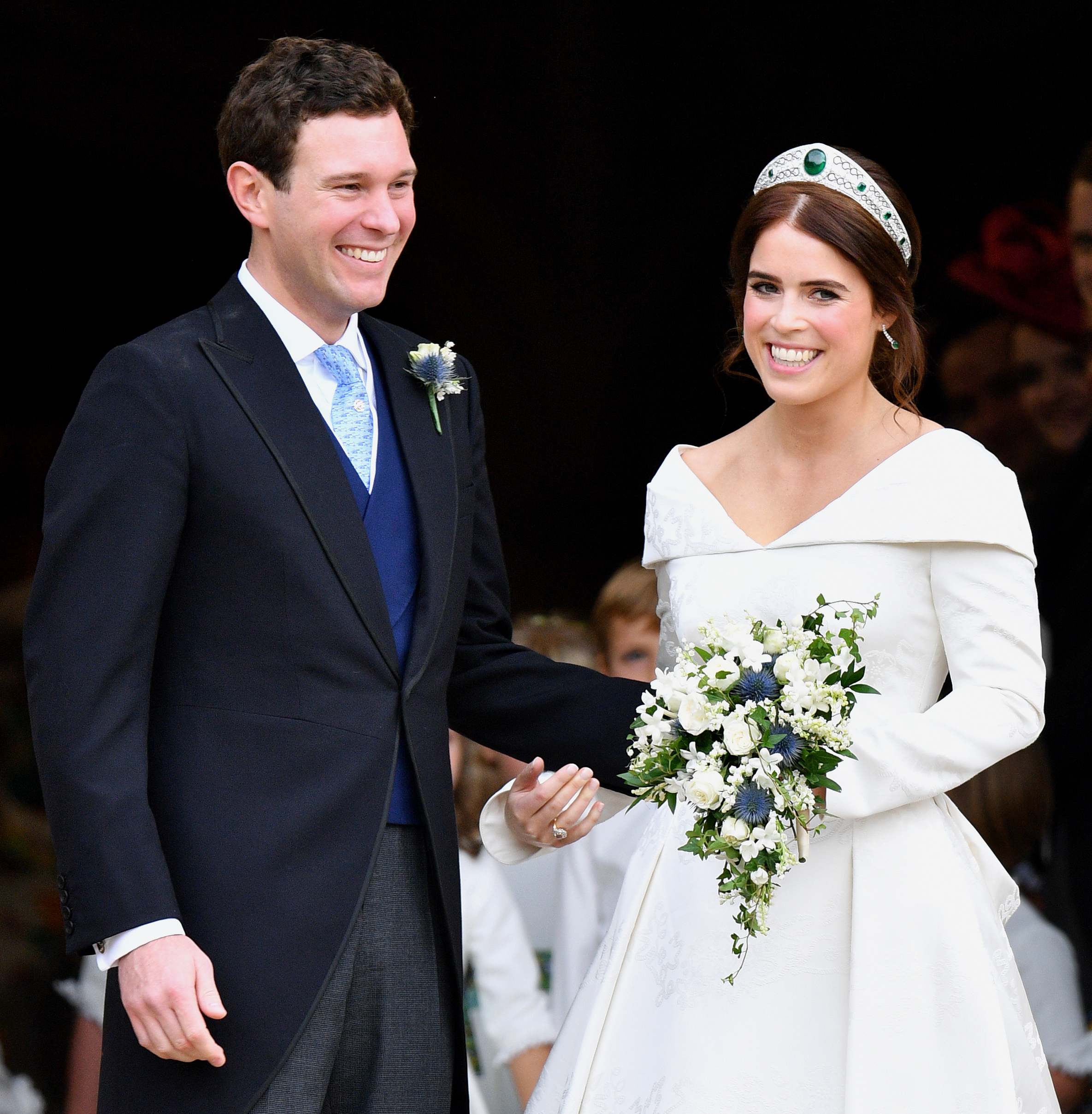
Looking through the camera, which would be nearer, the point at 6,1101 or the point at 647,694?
the point at 647,694

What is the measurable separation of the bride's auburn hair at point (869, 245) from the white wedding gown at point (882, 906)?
19 cm

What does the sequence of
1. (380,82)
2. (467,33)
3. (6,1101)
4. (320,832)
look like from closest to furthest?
1. (320,832)
2. (380,82)
3. (6,1101)
4. (467,33)

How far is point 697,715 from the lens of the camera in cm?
217

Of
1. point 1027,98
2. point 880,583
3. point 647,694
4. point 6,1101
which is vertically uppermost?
point 1027,98

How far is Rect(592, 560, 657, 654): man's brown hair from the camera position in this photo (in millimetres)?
4742

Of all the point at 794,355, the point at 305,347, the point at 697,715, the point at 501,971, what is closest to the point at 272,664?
the point at 305,347

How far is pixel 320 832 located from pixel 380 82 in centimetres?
116

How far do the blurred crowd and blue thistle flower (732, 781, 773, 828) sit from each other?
2.07 m

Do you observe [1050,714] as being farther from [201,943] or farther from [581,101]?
[201,943]

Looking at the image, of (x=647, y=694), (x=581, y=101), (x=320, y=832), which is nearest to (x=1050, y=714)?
(x=581, y=101)

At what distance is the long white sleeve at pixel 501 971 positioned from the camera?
13.7ft

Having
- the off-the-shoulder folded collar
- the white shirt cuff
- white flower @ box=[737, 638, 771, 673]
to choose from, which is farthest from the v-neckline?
the white shirt cuff

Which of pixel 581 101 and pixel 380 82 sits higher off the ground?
pixel 581 101

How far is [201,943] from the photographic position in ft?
7.24
